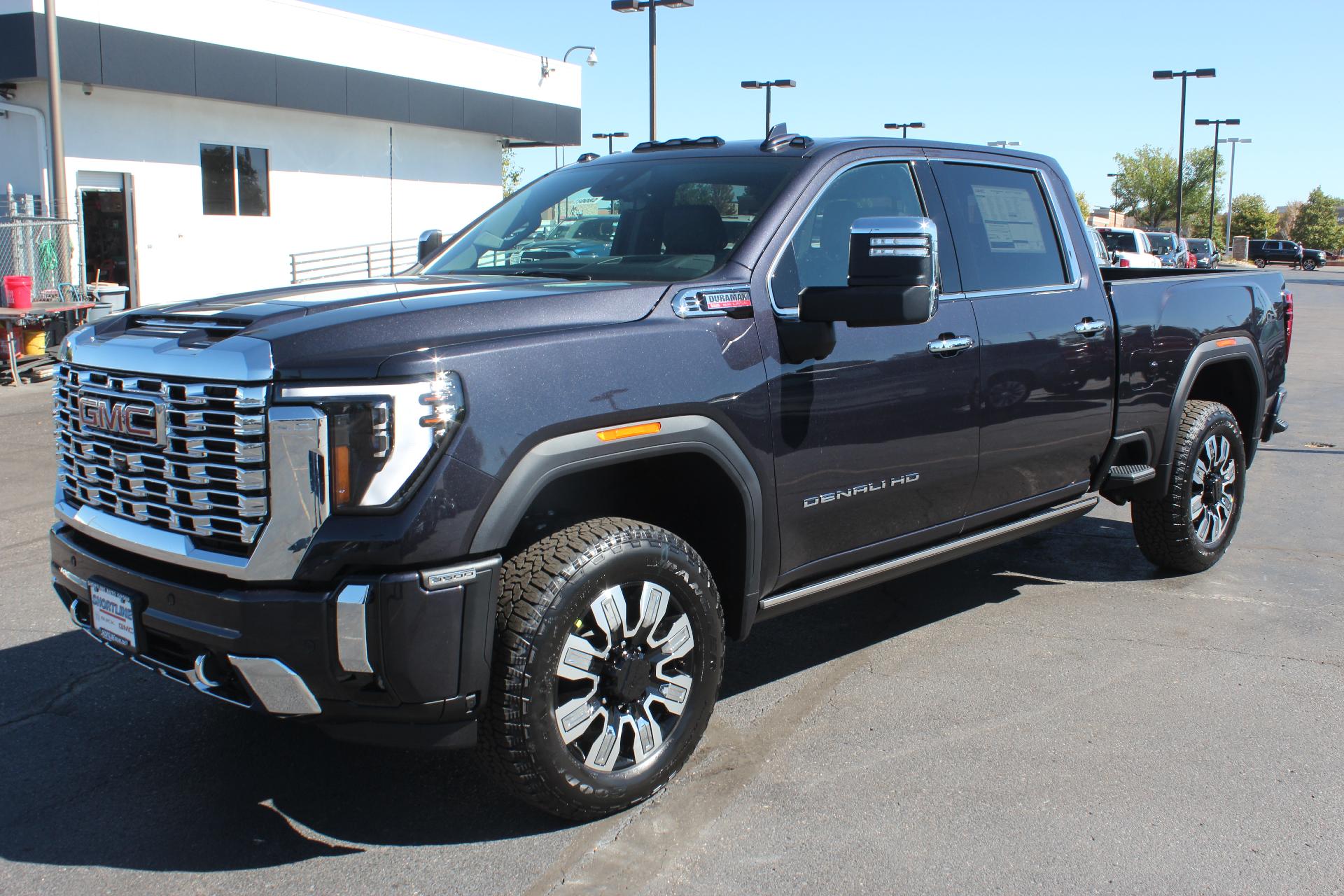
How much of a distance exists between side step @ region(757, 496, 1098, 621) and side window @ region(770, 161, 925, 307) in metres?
0.96

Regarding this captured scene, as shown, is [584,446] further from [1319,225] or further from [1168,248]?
[1319,225]

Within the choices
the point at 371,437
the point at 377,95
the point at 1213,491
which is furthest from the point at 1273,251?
the point at 371,437

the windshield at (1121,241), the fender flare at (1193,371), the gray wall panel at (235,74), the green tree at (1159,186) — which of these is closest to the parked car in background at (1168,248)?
the windshield at (1121,241)

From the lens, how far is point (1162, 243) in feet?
133

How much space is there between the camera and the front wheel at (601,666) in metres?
3.16

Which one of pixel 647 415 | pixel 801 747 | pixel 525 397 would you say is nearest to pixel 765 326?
pixel 647 415

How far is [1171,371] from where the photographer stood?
563cm

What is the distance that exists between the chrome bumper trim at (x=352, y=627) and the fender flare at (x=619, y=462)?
0.31 metres

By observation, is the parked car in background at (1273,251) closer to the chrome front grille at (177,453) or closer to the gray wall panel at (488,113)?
the gray wall panel at (488,113)

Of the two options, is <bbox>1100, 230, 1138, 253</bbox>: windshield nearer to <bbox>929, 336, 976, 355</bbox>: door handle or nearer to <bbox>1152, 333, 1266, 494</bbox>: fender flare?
<bbox>1152, 333, 1266, 494</bbox>: fender flare

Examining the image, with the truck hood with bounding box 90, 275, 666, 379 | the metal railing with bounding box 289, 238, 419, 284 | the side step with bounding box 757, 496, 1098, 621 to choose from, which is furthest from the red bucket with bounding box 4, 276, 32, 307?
the side step with bounding box 757, 496, 1098, 621

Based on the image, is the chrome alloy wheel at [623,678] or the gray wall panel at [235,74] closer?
the chrome alloy wheel at [623,678]

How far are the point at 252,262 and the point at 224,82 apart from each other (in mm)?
3491

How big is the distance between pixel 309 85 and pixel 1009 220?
69.5 ft
